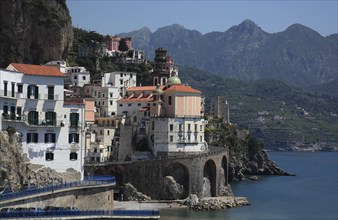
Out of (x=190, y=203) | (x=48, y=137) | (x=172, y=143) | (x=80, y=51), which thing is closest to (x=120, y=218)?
(x=48, y=137)

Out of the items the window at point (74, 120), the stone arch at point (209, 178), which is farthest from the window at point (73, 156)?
the stone arch at point (209, 178)

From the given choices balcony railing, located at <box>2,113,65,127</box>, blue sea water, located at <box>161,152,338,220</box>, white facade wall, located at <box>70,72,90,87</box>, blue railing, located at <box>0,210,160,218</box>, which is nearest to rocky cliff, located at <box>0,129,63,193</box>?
balcony railing, located at <box>2,113,65,127</box>

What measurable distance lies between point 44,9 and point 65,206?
171ft

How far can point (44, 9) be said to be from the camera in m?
103

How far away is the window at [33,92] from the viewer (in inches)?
2509

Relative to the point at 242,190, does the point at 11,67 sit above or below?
above

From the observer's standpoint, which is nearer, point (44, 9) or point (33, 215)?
point (33, 215)

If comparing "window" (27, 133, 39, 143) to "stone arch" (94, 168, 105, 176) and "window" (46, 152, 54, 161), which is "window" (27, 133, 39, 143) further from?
"stone arch" (94, 168, 105, 176)

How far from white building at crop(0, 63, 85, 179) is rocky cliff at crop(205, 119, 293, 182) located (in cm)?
6708

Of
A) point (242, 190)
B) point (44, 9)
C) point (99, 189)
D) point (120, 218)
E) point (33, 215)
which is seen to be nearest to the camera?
point (33, 215)

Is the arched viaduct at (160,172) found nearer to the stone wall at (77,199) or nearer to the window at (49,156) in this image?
the window at (49,156)

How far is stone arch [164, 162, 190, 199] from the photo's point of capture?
87125 millimetres

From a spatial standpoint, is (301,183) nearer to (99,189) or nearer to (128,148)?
(128,148)

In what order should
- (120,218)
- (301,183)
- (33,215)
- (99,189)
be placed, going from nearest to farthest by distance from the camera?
1. (33,215)
2. (120,218)
3. (99,189)
4. (301,183)
